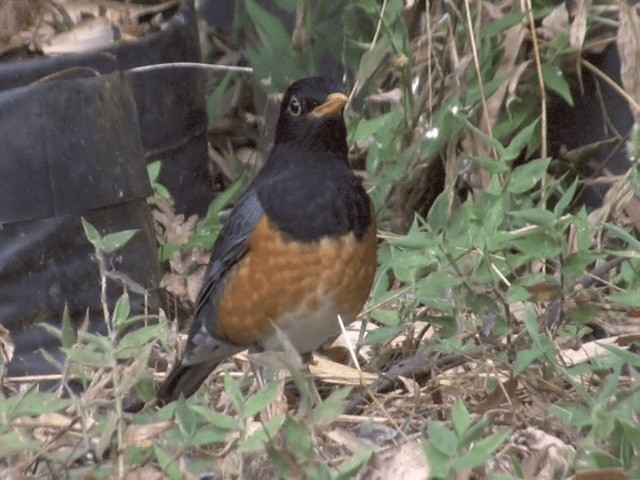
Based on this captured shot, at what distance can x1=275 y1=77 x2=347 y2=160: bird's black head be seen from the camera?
421 centimetres

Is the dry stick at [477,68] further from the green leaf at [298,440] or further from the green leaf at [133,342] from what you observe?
the green leaf at [298,440]

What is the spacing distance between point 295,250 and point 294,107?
0.45 meters

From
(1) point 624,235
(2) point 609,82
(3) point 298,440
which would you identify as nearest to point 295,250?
(1) point 624,235

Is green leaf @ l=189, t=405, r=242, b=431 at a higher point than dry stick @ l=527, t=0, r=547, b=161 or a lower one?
higher

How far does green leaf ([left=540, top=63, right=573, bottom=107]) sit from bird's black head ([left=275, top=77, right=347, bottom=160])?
1106mm

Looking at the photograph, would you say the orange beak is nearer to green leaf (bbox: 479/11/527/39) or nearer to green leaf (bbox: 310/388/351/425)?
green leaf (bbox: 479/11/527/39)

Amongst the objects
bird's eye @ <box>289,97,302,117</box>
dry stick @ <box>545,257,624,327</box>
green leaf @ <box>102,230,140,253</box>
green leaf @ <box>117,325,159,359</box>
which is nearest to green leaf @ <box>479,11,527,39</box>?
dry stick @ <box>545,257,624,327</box>

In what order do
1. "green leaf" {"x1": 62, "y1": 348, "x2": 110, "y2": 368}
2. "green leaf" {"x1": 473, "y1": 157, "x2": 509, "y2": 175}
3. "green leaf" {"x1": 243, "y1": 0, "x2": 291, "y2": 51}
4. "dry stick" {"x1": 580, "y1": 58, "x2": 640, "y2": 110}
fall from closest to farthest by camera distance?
"green leaf" {"x1": 62, "y1": 348, "x2": 110, "y2": 368}
"green leaf" {"x1": 473, "y1": 157, "x2": 509, "y2": 175}
"dry stick" {"x1": 580, "y1": 58, "x2": 640, "y2": 110}
"green leaf" {"x1": 243, "y1": 0, "x2": 291, "y2": 51}

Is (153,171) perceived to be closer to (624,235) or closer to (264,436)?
(624,235)

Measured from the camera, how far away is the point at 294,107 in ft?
14.0

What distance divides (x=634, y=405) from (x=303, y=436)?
767mm

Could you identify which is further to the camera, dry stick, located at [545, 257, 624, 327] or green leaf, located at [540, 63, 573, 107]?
green leaf, located at [540, 63, 573, 107]

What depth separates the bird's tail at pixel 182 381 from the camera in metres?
4.21

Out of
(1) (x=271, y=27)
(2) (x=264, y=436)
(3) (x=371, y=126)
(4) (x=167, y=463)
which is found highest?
(2) (x=264, y=436)
